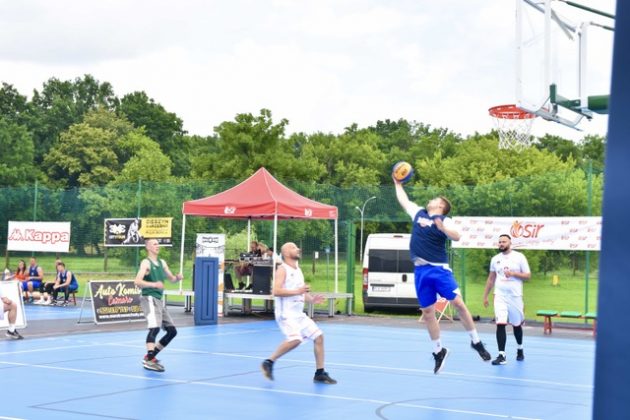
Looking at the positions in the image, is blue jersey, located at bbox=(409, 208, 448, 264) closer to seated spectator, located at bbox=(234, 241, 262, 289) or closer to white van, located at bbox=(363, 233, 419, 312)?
seated spectator, located at bbox=(234, 241, 262, 289)

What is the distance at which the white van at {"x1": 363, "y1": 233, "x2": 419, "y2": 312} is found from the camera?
25312 millimetres

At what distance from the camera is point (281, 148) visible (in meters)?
57.4

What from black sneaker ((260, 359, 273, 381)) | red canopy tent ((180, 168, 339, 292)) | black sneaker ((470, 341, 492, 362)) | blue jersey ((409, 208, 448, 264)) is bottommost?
black sneaker ((260, 359, 273, 381))

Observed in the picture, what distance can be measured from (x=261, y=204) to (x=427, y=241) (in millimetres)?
12303

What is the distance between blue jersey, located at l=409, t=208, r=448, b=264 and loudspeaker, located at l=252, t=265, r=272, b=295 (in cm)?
1253

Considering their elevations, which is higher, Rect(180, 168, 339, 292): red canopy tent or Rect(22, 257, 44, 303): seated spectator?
Rect(180, 168, 339, 292): red canopy tent

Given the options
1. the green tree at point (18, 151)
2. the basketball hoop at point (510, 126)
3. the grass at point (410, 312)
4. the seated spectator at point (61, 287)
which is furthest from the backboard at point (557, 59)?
the green tree at point (18, 151)

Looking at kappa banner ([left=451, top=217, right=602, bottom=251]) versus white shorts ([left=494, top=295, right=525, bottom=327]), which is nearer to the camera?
white shorts ([left=494, top=295, right=525, bottom=327])

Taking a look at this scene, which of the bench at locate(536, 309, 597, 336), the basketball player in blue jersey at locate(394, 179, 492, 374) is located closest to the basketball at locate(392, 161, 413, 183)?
the basketball player in blue jersey at locate(394, 179, 492, 374)

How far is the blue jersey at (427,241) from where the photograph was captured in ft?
35.8

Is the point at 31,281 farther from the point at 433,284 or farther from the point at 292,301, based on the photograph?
the point at 433,284

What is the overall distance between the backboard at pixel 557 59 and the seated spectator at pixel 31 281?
2002cm

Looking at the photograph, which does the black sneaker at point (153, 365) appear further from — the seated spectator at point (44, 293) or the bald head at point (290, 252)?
the seated spectator at point (44, 293)

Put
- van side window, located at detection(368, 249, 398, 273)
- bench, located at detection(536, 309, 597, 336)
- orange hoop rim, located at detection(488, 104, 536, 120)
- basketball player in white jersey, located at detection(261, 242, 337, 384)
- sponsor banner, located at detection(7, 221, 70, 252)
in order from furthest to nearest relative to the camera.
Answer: orange hoop rim, located at detection(488, 104, 536, 120), sponsor banner, located at detection(7, 221, 70, 252), van side window, located at detection(368, 249, 398, 273), bench, located at detection(536, 309, 597, 336), basketball player in white jersey, located at detection(261, 242, 337, 384)
